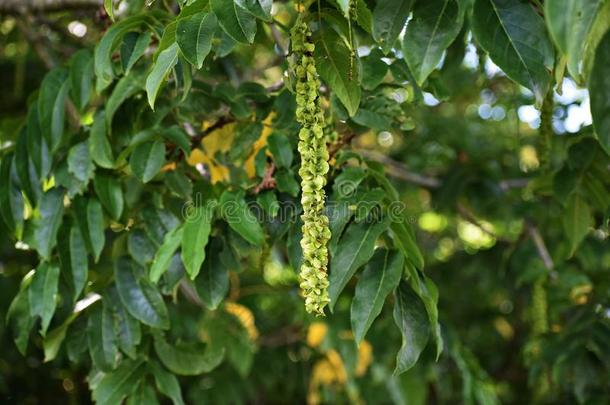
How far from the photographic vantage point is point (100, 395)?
5.39 feet

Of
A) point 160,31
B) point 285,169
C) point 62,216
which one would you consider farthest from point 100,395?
point 160,31

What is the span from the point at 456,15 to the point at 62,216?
3.01ft

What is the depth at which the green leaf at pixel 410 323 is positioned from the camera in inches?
51.7

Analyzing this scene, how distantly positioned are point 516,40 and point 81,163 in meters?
0.89

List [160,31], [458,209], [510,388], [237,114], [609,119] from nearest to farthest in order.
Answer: [609,119]
[160,31]
[237,114]
[458,209]
[510,388]

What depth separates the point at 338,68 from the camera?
1258 millimetres

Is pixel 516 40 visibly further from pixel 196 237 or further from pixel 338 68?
pixel 196 237

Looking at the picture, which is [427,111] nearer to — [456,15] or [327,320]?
[327,320]

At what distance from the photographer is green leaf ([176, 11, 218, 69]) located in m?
1.15

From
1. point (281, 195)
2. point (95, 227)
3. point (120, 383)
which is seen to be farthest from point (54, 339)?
point (281, 195)

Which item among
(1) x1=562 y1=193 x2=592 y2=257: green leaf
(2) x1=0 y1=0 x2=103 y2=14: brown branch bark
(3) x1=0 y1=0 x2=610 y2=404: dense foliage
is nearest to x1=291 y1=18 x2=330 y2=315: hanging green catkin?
(3) x1=0 y1=0 x2=610 y2=404: dense foliage

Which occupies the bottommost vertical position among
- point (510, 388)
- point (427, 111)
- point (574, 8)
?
point (510, 388)

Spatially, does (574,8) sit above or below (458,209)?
above

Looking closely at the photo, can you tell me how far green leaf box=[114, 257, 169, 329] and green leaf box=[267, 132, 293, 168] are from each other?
386 mm
